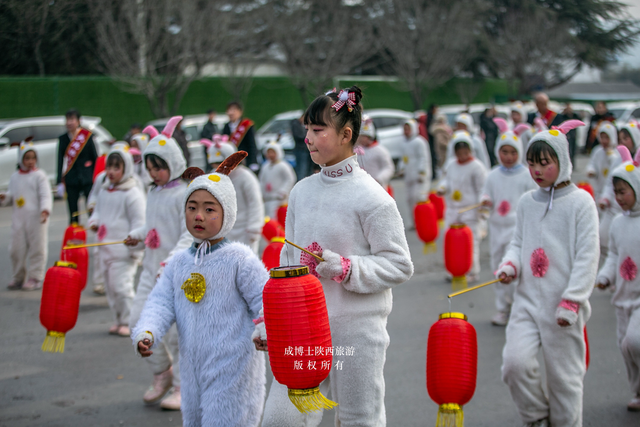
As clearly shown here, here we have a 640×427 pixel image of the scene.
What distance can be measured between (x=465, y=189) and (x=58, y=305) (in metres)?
5.55

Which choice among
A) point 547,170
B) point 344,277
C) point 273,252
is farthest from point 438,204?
point 344,277

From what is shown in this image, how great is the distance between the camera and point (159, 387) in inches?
198

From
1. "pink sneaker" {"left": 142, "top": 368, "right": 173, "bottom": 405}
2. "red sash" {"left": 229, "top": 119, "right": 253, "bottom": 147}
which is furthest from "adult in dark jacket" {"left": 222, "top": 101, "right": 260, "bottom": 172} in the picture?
"pink sneaker" {"left": 142, "top": 368, "right": 173, "bottom": 405}

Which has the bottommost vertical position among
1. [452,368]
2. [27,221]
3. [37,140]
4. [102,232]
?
[452,368]

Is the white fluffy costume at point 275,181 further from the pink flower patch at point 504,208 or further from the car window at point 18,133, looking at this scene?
the car window at point 18,133

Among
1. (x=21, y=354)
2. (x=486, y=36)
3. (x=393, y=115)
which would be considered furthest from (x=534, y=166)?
(x=486, y=36)

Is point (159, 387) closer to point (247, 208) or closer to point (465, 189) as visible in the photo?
point (247, 208)

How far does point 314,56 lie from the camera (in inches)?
1019

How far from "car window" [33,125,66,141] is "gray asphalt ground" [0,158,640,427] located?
30.2 feet

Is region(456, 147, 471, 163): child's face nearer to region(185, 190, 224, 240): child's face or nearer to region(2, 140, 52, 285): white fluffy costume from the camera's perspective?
region(2, 140, 52, 285): white fluffy costume

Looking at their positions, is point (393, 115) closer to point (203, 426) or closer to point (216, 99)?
point (216, 99)

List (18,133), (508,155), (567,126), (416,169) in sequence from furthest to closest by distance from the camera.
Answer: (18,133), (416,169), (508,155), (567,126)

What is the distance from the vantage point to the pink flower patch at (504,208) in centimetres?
699

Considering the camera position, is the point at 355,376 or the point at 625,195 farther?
the point at 625,195
